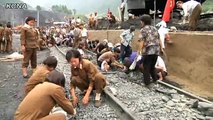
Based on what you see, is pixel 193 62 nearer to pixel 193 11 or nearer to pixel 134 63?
pixel 134 63

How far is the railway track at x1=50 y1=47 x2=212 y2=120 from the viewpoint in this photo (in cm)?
594

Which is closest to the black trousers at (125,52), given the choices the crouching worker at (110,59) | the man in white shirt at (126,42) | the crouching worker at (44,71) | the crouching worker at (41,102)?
the man in white shirt at (126,42)

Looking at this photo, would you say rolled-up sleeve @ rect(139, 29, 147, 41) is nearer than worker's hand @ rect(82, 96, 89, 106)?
No

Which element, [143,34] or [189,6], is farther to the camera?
[189,6]

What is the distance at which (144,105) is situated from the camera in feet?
21.8

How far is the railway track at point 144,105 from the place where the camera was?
594 centimetres

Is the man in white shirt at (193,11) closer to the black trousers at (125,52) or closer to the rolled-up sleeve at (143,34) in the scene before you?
the black trousers at (125,52)

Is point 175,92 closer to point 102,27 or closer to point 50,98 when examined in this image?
point 50,98

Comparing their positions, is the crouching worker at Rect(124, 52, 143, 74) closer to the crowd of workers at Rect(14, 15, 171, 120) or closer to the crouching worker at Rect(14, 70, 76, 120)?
the crowd of workers at Rect(14, 15, 171, 120)

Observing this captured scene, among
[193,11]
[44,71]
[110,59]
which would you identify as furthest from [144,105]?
[193,11]

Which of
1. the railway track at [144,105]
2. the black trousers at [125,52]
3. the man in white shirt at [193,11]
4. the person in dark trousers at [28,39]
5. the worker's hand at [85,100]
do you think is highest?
the man in white shirt at [193,11]

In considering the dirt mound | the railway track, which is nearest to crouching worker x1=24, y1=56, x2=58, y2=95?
the railway track

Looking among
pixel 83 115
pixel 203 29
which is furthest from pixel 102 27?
pixel 83 115

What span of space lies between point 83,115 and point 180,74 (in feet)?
16.1
